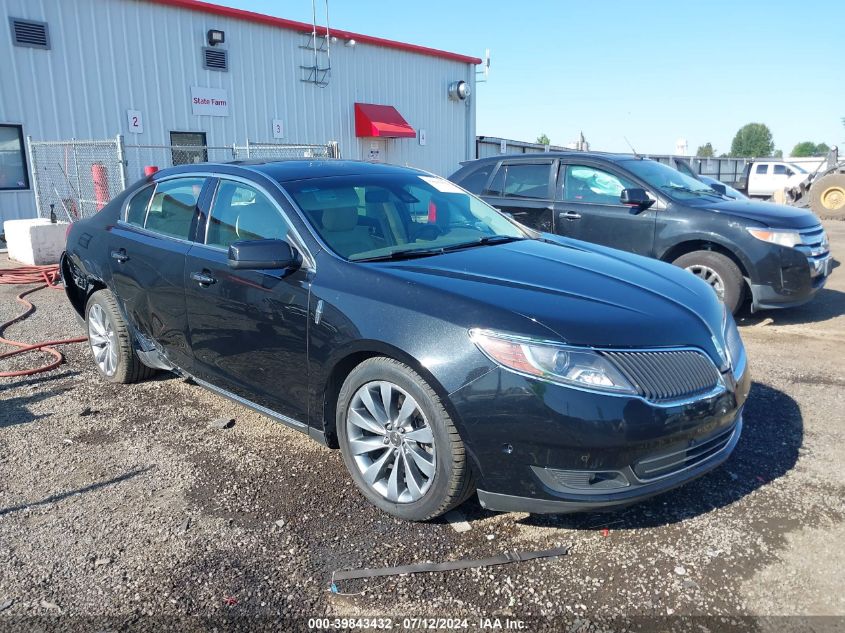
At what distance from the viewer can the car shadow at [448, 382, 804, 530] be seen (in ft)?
10.0

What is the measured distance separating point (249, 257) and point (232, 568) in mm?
1419

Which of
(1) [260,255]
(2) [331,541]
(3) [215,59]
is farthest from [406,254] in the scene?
(3) [215,59]

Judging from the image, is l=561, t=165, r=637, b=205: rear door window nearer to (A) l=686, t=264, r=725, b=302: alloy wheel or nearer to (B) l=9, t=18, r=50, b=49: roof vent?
(A) l=686, t=264, r=725, b=302: alloy wheel

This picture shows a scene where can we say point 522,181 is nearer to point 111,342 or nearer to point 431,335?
point 111,342

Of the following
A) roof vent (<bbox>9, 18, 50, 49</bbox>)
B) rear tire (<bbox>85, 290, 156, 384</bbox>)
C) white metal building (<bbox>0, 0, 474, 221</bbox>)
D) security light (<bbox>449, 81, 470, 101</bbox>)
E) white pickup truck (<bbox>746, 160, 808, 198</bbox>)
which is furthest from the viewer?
white pickup truck (<bbox>746, 160, 808, 198</bbox>)

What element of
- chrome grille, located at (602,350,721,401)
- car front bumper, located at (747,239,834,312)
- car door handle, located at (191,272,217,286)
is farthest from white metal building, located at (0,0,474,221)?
chrome grille, located at (602,350,721,401)

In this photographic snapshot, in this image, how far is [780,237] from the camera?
625 centimetres

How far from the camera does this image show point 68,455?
12.5 ft

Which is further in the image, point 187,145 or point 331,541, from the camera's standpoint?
point 187,145

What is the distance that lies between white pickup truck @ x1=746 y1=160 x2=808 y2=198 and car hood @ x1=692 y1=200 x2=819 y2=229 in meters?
22.5

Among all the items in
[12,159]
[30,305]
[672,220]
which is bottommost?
[30,305]

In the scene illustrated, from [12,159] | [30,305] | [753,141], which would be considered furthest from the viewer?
[753,141]

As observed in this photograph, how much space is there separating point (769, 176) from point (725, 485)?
27.8 metres

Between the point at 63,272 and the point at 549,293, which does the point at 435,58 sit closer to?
the point at 63,272
